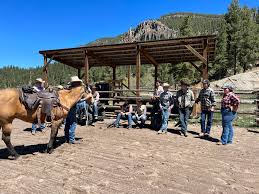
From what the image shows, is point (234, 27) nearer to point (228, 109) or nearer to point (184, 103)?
point (184, 103)

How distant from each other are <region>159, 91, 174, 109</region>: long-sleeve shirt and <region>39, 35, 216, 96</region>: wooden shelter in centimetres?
288

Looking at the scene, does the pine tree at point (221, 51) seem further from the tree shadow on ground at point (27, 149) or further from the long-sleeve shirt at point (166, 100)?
the tree shadow on ground at point (27, 149)

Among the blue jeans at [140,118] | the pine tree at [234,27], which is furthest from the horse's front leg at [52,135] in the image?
the pine tree at [234,27]

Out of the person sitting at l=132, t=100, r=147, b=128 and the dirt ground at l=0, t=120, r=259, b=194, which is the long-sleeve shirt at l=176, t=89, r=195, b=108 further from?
the person sitting at l=132, t=100, r=147, b=128

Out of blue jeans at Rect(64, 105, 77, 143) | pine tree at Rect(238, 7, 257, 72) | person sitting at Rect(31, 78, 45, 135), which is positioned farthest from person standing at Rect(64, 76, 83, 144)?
pine tree at Rect(238, 7, 257, 72)

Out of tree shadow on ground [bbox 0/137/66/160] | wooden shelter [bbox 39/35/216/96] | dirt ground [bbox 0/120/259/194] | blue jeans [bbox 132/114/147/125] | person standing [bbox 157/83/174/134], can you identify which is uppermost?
wooden shelter [bbox 39/35/216/96]

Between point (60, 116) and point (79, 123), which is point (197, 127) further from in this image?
point (60, 116)

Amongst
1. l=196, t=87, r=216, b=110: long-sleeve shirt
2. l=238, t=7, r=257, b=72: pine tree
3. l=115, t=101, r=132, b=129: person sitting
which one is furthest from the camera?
l=238, t=7, r=257, b=72: pine tree

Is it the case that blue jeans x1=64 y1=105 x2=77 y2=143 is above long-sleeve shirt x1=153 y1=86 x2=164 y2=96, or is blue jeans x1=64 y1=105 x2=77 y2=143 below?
below

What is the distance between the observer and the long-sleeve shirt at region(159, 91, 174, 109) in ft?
34.2

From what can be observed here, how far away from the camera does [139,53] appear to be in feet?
45.9

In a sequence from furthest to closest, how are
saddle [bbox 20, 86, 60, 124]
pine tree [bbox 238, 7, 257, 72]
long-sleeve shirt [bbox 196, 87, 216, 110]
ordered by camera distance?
pine tree [bbox 238, 7, 257, 72] → long-sleeve shirt [bbox 196, 87, 216, 110] → saddle [bbox 20, 86, 60, 124]

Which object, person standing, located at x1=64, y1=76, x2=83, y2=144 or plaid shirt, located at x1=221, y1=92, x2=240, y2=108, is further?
plaid shirt, located at x1=221, y1=92, x2=240, y2=108

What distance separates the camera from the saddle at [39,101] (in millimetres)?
6809
